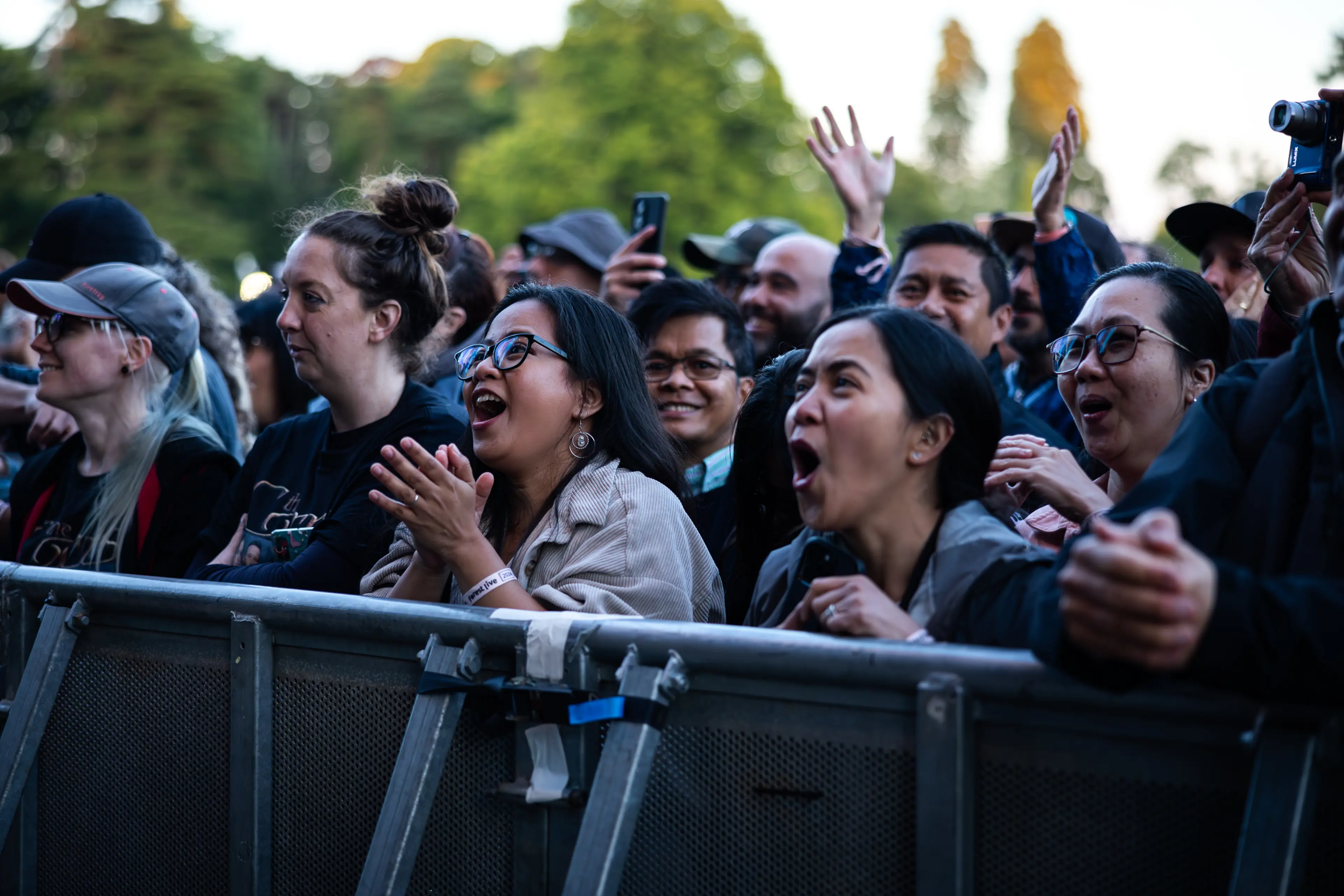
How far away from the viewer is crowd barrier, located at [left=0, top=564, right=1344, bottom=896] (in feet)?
5.94

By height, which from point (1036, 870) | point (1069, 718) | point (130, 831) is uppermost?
point (1069, 718)

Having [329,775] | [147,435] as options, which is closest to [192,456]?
[147,435]

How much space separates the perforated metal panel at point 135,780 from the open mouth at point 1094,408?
7.05 ft

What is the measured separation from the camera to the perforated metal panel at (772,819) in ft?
6.51

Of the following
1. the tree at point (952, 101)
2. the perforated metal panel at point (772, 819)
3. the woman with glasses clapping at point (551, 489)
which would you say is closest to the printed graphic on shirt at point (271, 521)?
the woman with glasses clapping at point (551, 489)

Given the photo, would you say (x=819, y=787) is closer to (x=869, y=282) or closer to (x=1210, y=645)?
(x=1210, y=645)

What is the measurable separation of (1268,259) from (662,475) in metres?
1.56

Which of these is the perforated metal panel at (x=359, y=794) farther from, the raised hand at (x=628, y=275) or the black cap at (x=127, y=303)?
the raised hand at (x=628, y=275)

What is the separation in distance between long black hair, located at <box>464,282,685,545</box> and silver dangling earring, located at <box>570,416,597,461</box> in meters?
0.01

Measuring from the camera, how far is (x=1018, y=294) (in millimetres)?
5773

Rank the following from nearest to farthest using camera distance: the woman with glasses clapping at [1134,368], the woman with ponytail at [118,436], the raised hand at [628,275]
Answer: the woman with glasses clapping at [1134,368] → the woman with ponytail at [118,436] → the raised hand at [628,275]

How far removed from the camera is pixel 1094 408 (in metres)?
3.23

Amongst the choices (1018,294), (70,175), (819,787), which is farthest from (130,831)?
(70,175)

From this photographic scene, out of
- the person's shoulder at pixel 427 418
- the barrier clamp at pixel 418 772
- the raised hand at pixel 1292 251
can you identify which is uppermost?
the raised hand at pixel 1292 251
